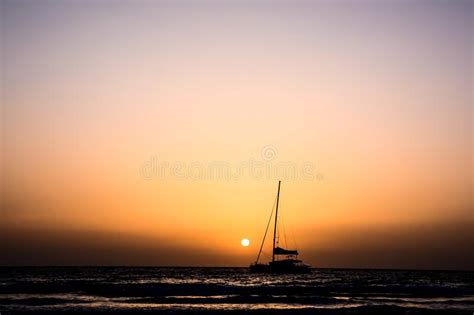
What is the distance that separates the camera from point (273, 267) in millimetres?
101250

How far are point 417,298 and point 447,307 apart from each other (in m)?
9.25

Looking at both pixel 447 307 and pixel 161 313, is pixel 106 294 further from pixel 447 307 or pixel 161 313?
pixel 447 307

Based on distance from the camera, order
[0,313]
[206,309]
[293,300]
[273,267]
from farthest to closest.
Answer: [273,267]
[293,300]
[206,309]
[0,313]

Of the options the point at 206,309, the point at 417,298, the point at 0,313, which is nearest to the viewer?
the point at 0,313

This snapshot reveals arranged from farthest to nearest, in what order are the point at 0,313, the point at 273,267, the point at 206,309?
the point at 273,267 → the point at 206,309 → the point at 0,313

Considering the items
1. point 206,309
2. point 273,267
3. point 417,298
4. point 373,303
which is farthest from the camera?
point 273,267

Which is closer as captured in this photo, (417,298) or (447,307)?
(447,307)

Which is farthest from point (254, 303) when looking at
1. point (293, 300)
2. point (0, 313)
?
point (0, 313)

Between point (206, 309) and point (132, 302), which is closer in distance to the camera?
point (206, 309)

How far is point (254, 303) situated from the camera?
51250mm

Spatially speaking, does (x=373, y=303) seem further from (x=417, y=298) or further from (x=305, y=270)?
(x=305, y=270)

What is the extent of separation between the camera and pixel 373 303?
5100cm

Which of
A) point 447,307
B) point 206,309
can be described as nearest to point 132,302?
point 206,309

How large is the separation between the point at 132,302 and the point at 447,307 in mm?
28139
